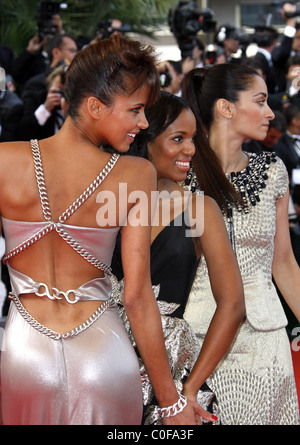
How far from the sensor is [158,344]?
1685 mm

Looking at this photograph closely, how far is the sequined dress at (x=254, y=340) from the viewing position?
2336 mm

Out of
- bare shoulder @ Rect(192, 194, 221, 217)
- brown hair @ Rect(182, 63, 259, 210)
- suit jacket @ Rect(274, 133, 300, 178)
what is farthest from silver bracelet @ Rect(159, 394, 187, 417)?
suit jacket @ Rect(274, 133, 300, 178)

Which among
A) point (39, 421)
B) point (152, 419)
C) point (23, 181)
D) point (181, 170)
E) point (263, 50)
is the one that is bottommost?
point (263, 50)

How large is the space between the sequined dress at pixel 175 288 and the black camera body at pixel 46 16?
5.32 meters

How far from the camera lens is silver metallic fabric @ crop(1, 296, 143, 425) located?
158 centimetres

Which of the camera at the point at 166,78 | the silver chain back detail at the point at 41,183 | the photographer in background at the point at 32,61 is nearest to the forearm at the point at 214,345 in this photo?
the silver chain back detail at the point at 41,183

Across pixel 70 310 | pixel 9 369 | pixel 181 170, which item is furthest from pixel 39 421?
pixel 181 170

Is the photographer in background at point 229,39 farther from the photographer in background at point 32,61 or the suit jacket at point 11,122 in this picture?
the suit jacket at point 11,122

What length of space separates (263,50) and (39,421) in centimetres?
626

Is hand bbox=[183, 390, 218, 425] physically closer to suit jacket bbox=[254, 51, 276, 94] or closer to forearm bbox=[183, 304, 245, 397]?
forearm bbox=[183, 304, 245, 397]

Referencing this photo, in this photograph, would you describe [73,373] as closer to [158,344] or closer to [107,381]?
[107,381]

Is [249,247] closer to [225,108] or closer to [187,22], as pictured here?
[225,108]

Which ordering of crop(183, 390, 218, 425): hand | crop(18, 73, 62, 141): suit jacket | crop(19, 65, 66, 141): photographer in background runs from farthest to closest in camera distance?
1. crop(18, 73, 62, 141): suit jacket
2. crop(19, 65, 66, 141): photographer in background
3. crop(183, 390, 218, 425): hand

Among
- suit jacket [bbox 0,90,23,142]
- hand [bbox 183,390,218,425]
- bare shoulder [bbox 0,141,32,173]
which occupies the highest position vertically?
bare shoulder [bbox 0,141,32,173]
